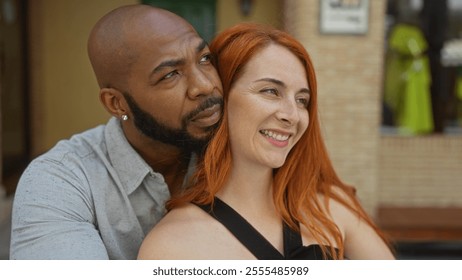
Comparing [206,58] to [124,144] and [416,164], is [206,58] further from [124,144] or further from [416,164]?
[416,164]

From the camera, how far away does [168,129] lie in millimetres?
1373

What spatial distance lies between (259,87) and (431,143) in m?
3.66

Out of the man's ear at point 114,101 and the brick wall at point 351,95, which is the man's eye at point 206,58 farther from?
the brick wall at point 351,95

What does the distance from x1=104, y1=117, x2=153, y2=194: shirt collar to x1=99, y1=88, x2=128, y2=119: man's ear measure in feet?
0.39

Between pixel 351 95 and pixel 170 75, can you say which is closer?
pixel 170 75

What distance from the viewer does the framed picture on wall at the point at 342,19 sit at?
386cm

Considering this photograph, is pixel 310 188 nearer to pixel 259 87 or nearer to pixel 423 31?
pixel 259 87

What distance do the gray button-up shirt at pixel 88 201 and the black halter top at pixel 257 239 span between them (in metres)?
0.16

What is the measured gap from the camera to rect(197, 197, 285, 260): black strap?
1.47 m

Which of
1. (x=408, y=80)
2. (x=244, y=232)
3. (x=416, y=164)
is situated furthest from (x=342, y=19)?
(x=244, y=232)

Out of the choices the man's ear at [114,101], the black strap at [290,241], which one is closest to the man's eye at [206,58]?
the man's ear at [114,101]

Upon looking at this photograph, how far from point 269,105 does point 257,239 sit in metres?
0.35

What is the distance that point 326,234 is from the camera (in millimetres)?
1581
